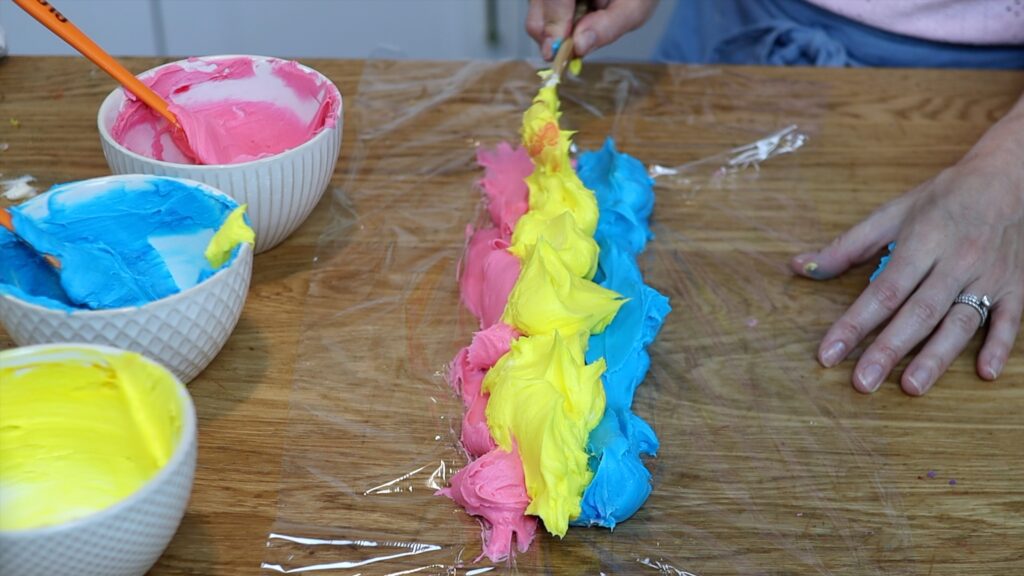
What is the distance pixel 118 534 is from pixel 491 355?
14.2 inches

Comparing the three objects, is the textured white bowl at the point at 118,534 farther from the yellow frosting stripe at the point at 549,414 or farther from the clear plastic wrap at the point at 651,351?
the yellow frosting stripe at the point at 549,414

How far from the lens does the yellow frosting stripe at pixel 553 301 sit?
0.84 metres

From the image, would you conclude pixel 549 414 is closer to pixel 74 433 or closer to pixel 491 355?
pixel 491 355

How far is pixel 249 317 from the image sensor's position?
0.93 meters

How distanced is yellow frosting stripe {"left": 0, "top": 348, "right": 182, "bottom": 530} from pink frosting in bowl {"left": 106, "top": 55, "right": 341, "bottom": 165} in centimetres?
37

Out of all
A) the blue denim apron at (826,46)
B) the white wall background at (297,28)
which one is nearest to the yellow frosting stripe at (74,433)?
the blue denim apron at (826,46)

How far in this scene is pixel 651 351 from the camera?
0.92 meters

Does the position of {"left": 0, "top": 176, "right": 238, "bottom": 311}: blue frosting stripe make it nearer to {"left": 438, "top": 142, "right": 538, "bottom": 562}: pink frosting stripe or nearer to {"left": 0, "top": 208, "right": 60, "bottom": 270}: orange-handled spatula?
{"left": 0, "top": 208, "right": 60, "bottom": 270}: orange-handled spatula

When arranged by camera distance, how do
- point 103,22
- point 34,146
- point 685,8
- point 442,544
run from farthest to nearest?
1. point 103,22
2. point 685,8
3. point 34,146
4. point 442,544

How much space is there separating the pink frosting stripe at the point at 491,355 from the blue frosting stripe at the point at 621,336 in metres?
0.06

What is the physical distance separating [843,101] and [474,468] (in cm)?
78

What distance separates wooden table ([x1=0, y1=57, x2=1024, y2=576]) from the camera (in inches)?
29.7

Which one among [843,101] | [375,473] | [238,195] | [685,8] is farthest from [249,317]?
[685,8]

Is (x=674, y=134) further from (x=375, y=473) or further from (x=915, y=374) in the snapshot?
(x=375, y=473)
